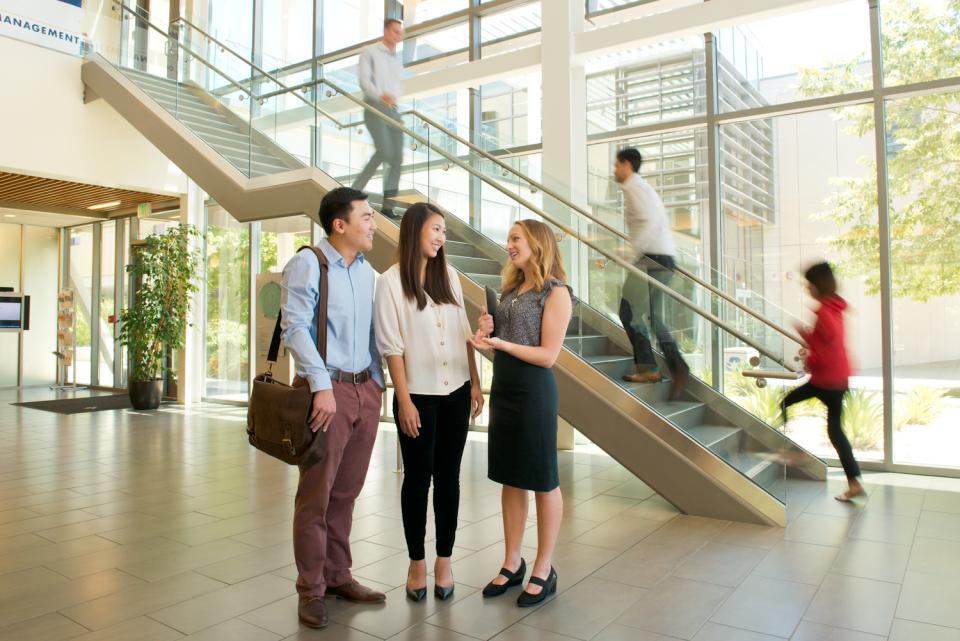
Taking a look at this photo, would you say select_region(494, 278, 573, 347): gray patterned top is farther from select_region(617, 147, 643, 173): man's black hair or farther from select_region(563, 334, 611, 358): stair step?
select_region(617, 147, 643, 173): man's black hair

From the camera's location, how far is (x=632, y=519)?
4.32 metres

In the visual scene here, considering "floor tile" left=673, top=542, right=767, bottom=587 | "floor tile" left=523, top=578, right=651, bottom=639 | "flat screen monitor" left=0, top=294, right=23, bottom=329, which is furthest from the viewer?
"flat screen monitor" left=0, top=294, right=23, bottom=329

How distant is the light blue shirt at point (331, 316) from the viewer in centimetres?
263

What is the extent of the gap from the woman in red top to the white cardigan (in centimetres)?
275

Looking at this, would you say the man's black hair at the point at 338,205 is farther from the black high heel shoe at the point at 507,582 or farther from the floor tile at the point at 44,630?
the floor tile at the point at 44,630

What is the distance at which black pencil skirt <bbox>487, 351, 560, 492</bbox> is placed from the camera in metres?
2.91

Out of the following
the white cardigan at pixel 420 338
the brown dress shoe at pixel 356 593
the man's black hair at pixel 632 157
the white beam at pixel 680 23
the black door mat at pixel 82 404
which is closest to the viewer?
the white cardigan at pixel 420 338

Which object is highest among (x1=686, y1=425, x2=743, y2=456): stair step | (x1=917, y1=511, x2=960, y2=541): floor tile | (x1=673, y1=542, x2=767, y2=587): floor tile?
(x1=686, y1=425, x2=743, y2=456): stair step

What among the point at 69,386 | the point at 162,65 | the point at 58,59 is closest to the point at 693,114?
the point at 162,65

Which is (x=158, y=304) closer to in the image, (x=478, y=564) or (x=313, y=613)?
(x=478, y=564)

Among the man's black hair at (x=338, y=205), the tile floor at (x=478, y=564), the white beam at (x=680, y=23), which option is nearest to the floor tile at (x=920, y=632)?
the tile floor at (x=478, y=564)

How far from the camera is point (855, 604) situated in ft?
9.64

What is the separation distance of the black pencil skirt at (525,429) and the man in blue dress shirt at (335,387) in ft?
1.81

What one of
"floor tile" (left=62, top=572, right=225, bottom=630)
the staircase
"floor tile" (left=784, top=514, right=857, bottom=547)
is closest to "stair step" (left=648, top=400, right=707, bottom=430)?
the staircase
